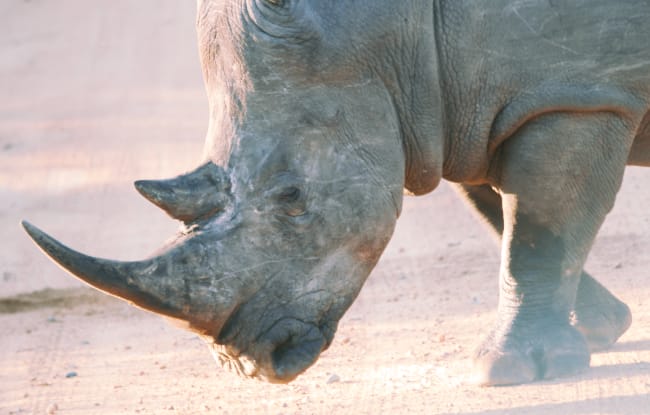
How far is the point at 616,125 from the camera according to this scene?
17.5 feet

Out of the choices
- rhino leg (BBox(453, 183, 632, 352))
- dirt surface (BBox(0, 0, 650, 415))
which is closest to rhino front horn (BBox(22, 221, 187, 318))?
dirt surface (BBox(0, 0, 650, 415))

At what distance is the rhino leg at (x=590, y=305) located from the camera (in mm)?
6328

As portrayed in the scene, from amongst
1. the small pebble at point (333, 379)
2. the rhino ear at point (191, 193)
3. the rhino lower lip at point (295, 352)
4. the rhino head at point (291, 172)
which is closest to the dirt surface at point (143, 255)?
the small pebble at point (333, 379)

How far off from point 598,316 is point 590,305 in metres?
0.13

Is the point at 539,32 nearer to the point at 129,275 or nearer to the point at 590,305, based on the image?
the point at 590,305

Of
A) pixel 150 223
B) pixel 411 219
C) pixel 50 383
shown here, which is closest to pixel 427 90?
pixel 50 383

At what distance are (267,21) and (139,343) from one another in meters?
3.05

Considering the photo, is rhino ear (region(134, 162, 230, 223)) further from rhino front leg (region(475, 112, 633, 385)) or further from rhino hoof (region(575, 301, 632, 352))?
rhino hoof (region(575, 301, 632, 352))

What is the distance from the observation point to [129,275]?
450 centimetres

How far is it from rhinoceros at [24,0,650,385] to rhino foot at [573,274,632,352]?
727mm

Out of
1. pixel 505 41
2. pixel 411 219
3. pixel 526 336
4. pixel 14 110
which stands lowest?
pixel 14 110

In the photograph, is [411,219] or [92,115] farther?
[92,115]

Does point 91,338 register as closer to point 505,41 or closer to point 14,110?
point 505,41

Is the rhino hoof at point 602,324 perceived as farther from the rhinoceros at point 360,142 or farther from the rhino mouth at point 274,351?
the rhino mouth at point 274,351
